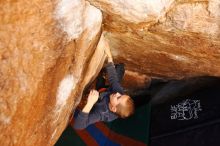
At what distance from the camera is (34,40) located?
4.93ft

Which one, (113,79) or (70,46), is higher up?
(70,46)

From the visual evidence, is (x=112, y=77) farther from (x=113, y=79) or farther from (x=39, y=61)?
(x=39, y=61)

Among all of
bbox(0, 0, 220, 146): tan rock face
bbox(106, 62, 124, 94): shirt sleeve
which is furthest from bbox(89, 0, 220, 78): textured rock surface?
bbox(106, 62, 124, 94): shirt sleeve

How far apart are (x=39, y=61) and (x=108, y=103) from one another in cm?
92

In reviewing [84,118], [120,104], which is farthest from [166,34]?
[84,118]

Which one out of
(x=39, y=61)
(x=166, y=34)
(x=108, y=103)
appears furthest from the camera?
(x=108, y=103)

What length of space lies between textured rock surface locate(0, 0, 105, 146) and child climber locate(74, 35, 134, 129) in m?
0.29

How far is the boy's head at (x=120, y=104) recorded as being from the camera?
89.1 inches

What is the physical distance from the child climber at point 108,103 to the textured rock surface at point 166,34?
13 centimetres

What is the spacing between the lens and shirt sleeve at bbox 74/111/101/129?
2.26m

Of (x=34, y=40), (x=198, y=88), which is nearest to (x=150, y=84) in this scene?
(x=198, y=88)

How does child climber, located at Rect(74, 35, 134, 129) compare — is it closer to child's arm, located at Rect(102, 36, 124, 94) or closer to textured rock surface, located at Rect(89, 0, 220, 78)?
child's arm, located at Rect(102, 36, 124, 94)

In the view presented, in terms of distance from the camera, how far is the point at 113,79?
8.09 ft

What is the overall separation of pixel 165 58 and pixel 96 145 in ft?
2.74
